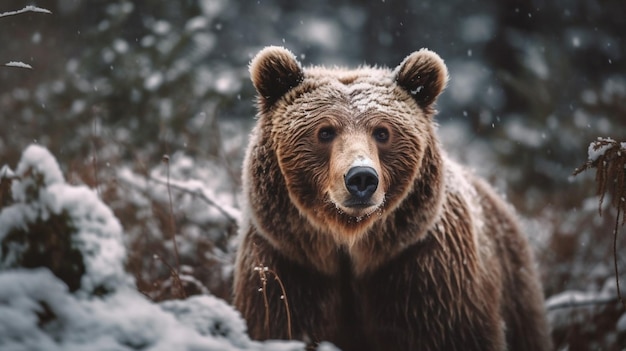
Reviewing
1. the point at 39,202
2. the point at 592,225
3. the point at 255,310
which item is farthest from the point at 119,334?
the point at 592,225

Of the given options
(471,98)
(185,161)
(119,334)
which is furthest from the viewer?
(471,98)

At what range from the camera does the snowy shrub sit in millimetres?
2041

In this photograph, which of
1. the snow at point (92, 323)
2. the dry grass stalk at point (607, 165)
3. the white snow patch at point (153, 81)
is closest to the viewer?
the snow at point (92, 323)

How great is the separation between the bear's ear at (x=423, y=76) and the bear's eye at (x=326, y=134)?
537 millimetres

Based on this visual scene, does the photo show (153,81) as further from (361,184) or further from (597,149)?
(597,149)

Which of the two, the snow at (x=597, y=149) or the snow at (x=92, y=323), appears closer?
the snow at (x=92, y=323)

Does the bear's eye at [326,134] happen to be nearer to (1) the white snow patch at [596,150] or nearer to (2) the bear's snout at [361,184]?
(2) the bear's snout at [361,184]

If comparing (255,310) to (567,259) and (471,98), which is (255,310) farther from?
(471,98)

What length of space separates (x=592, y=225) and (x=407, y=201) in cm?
427

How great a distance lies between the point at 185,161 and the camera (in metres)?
5.80

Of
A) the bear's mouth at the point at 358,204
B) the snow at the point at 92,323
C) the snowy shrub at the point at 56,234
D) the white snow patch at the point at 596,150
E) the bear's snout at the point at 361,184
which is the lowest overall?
the snow at the point at 92,323

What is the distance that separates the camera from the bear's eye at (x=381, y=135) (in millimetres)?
3160

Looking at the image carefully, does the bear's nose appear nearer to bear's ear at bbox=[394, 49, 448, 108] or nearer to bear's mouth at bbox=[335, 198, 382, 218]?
bear's mouth at bbox=[335, 198, 382, 218]

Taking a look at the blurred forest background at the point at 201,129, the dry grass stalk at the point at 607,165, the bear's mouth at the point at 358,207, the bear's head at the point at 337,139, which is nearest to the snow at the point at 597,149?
the dry grass stalk at the point at 607,165
